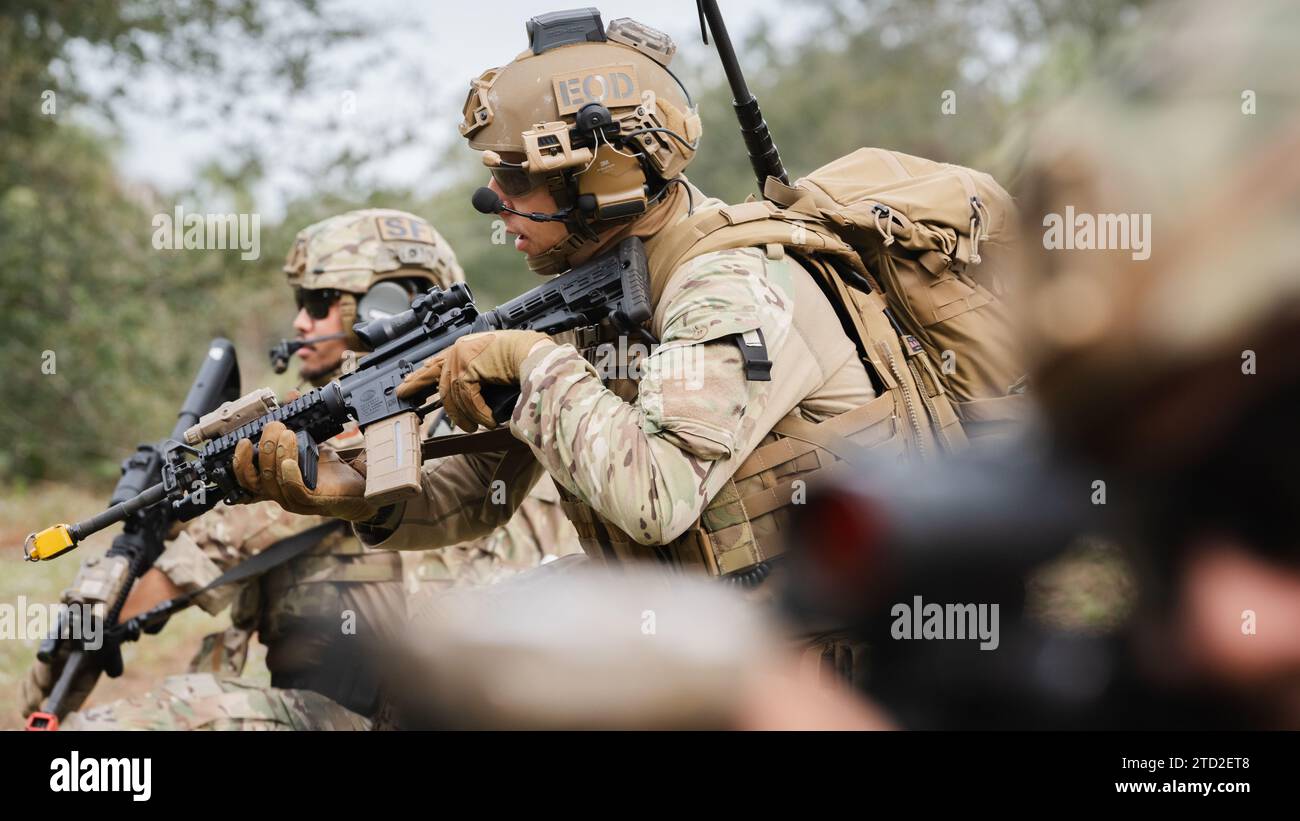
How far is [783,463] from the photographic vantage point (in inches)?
105

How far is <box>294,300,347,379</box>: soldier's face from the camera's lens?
4.48 meters

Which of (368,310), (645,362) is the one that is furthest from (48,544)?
(368,310)

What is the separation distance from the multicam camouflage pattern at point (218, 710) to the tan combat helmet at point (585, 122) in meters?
1.81

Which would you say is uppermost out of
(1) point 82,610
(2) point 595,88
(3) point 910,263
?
(2) point 595,88

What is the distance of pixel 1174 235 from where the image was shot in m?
0.49

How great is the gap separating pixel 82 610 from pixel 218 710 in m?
0.74

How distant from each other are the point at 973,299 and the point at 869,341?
0.92ft

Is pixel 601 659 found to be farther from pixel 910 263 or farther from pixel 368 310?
pixel 368 310

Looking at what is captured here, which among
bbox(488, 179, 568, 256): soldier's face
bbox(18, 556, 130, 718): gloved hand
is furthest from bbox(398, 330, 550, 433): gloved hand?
bbox(18, 556, 130, 718): gloved hand

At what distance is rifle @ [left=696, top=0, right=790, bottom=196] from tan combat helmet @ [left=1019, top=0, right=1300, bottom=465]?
9.15ft

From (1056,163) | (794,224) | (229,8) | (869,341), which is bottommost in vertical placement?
(1056,163)

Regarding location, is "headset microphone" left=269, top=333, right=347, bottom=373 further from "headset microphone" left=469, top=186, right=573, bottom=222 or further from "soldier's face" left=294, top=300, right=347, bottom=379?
"headset microphone" left=469, top=186, right=573, bottom=222

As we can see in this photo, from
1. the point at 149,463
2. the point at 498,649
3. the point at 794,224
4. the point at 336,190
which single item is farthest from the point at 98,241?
the point at 498,649

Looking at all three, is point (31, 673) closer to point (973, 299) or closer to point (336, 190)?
point (973, 299)
